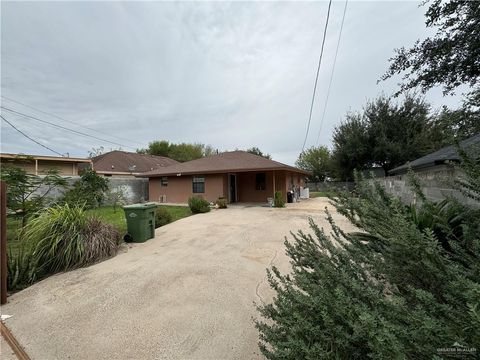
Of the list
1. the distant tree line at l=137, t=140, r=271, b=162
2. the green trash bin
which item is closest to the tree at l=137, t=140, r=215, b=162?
the distant tree line at l=137, t=140, r=271, b=162

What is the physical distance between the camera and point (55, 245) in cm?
477

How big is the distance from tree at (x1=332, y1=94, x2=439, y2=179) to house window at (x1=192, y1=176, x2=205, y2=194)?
1312 cm

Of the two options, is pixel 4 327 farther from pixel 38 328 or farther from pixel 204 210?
pixel 204 210

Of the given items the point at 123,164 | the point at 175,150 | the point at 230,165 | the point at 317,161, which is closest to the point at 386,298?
the point at 230,165

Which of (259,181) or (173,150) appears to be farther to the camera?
(173,150)

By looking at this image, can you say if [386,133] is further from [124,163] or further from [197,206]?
[124,163]

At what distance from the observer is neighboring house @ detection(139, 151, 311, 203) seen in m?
16.8

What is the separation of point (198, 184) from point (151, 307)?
47.9ft

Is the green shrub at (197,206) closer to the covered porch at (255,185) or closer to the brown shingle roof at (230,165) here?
the brown shingle roof at (230,165)

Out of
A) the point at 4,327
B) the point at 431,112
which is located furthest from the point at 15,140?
the point at 431,112

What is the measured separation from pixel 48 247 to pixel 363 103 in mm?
23712

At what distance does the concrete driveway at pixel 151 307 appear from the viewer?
2.49 metres

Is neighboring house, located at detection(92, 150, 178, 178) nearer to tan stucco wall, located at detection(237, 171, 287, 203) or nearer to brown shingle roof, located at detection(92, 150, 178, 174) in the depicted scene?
brown shingle roof, located at detection(92, 150, 178, 174)

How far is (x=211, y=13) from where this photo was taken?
7.17 meters
